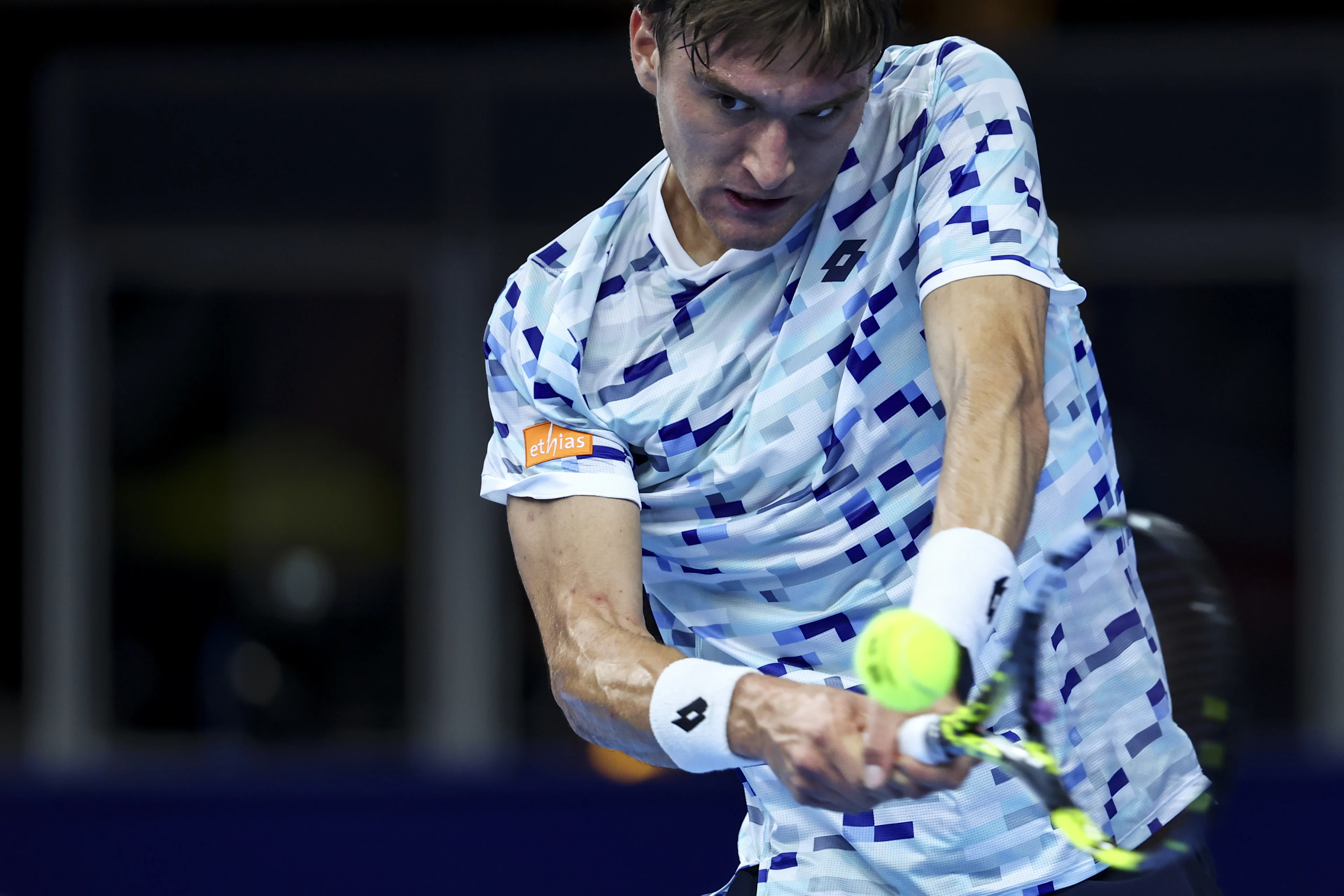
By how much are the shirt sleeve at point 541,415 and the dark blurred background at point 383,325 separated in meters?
4.35

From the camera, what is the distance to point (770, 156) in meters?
1.87

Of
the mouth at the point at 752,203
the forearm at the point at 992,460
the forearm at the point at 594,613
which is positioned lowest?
the forearm at the point at 594,613

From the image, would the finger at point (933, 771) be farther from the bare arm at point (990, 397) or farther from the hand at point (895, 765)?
the bare arm at point (990, 397)

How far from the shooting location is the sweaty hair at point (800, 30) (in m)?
1.80

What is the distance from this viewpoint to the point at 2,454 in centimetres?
691

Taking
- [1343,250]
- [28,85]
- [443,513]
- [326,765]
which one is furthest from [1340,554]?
[28,85]

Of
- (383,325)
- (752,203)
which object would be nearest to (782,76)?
(752,203)

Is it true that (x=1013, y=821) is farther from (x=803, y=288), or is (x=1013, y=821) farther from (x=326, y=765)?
(x=326, y=765)

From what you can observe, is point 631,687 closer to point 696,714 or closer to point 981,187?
point 696,714

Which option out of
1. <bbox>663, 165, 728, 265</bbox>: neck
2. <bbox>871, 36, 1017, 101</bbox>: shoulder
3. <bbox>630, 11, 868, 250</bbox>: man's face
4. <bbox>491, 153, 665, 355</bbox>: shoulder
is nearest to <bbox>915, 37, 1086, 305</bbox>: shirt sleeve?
<bbox>871, 36, 1017, 101</bbox>: shoulder

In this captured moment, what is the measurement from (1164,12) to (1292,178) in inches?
32.2

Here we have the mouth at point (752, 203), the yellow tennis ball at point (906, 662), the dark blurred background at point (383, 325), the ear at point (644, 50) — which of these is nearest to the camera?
the yellow tennis ball at point (906, 662)

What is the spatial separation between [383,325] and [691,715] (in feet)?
17.0

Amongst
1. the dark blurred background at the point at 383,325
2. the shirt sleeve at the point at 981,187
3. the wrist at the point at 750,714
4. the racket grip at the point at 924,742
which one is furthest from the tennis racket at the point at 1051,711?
the dark blurred background at the point at 383,325
